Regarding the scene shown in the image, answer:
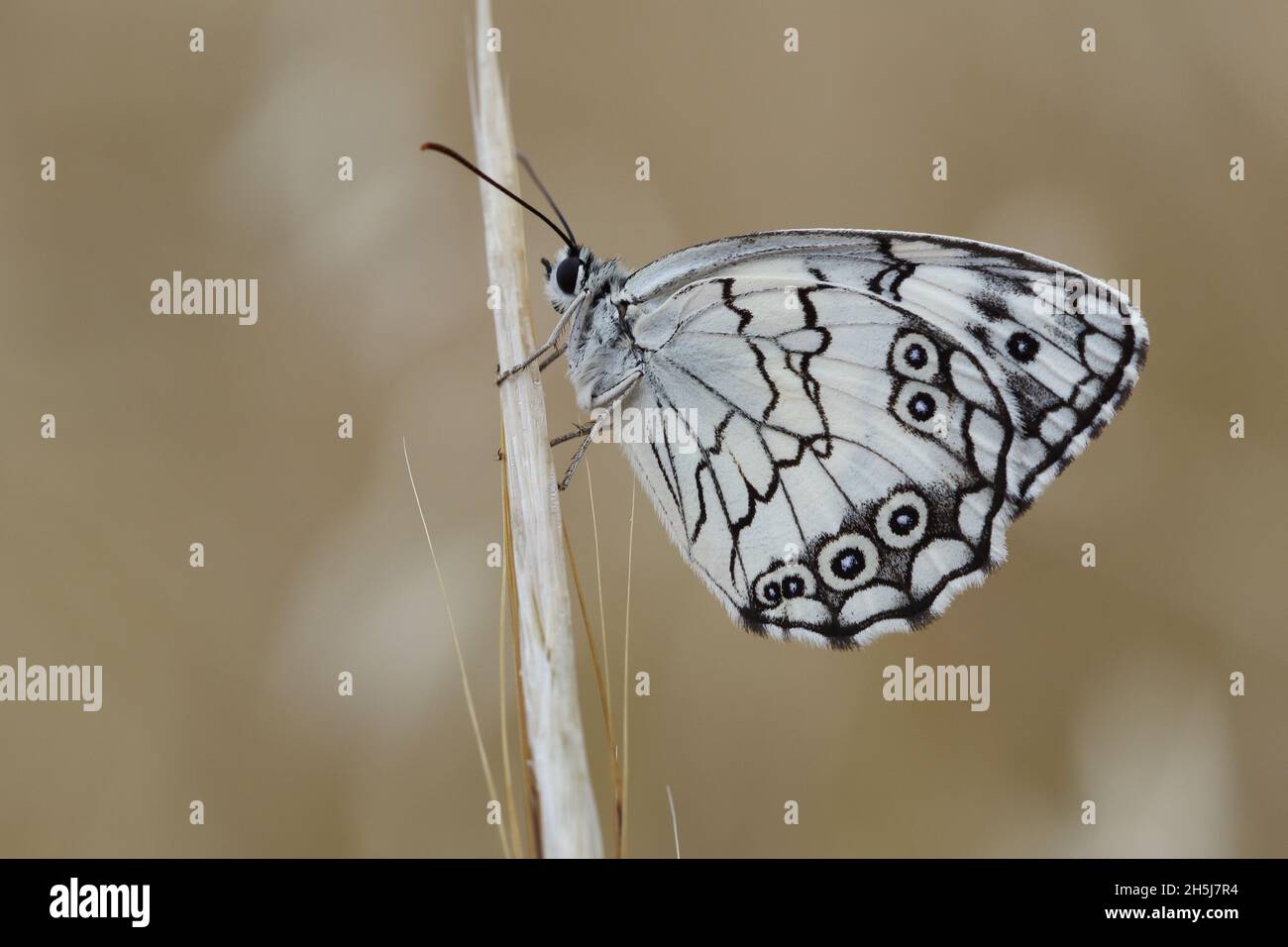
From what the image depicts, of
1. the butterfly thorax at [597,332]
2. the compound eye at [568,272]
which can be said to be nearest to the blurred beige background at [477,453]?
the butterfly thorax at [597,332]

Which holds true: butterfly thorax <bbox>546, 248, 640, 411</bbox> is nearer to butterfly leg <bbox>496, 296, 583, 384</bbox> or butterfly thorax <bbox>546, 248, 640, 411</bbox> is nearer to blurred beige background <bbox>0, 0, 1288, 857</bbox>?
butterfly leg <bbox>496, 296, 583, 384</bbox>

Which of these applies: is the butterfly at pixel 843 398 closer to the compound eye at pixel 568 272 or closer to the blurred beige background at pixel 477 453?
the compound eye at pixel 568 272

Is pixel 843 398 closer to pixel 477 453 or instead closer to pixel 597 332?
pixel 597 332

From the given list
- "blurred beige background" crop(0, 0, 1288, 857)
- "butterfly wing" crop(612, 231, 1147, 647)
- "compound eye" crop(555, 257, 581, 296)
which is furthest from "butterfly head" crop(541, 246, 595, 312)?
"blurred beige background" crop(0, 0, 1288, 857)

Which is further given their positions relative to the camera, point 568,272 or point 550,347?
point 568,272

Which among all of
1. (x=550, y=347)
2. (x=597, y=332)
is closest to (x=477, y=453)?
(x=597, y=332)

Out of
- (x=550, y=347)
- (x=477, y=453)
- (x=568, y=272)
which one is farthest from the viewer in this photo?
(x=477, y=453)

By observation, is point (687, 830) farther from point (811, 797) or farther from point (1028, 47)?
point (1028, 47)
